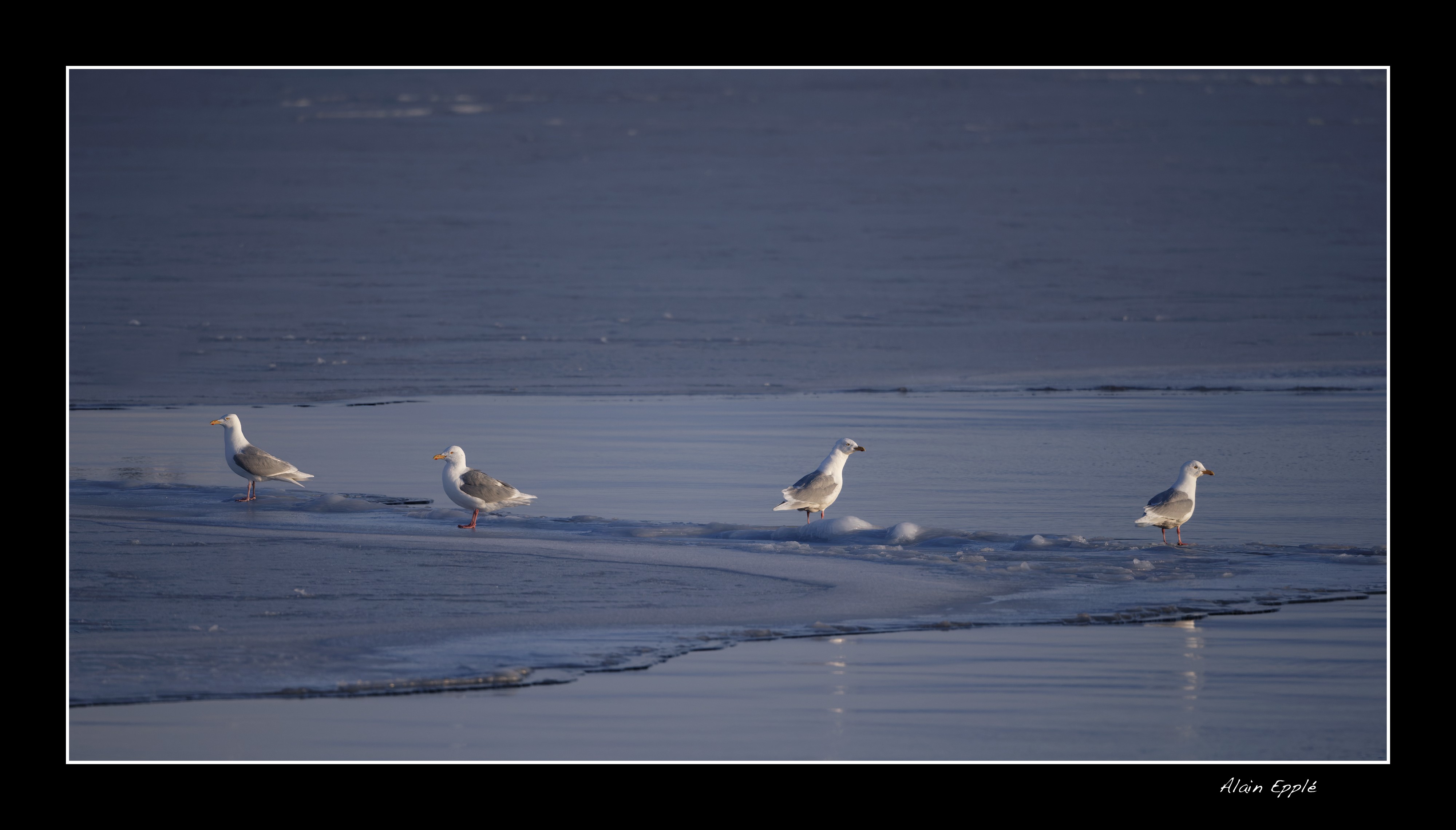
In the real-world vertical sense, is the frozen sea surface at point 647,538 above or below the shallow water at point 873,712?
above

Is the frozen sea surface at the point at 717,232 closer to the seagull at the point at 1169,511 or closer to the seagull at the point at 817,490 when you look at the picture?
the seagull at the point at 817,490

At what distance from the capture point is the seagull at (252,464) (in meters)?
11.0

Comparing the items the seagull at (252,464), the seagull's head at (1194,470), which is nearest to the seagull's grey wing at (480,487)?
the seagull at (252,464)

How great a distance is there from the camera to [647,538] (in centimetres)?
935

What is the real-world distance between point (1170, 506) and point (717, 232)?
21775 millimetres

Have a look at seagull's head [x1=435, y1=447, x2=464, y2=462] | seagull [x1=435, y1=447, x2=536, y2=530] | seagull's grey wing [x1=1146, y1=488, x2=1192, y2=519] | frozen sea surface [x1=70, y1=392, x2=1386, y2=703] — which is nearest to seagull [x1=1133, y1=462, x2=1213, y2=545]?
seagull's grey wing [x1=1146, y1=488, x2=1192, y2=519]

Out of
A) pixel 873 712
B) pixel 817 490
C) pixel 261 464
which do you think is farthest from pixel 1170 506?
pixel 261 464

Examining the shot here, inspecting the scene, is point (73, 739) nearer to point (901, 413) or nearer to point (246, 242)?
point (901, 413)

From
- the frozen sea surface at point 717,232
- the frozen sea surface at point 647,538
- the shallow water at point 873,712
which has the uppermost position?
the frozen sea surface at point 717,232

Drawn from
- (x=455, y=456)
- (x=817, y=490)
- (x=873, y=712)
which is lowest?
(x=873, y=712)

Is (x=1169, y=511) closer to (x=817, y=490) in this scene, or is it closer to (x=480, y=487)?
(x=817, y=490)

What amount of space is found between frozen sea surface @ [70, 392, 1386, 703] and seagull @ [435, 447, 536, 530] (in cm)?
17

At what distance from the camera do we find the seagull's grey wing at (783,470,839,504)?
392 inches

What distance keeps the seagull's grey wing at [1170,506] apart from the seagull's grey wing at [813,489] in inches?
72.0
